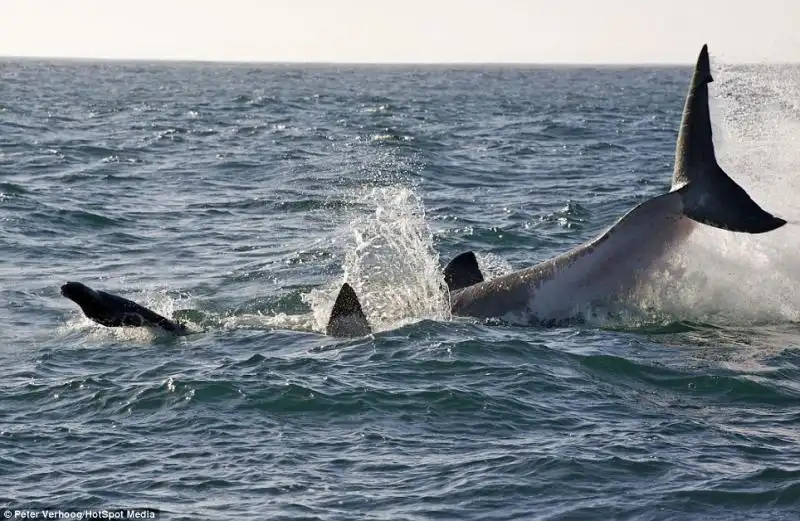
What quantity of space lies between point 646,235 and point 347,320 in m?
3.42

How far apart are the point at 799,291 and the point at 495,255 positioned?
19.2ft

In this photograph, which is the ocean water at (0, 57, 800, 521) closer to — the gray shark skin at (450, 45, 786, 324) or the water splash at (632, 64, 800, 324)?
the water splash at (632, 64, 800, 324)

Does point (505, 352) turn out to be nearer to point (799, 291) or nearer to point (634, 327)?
point (634, 327)

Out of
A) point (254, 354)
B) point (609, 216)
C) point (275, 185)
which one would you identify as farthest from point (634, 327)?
point (275, 185)

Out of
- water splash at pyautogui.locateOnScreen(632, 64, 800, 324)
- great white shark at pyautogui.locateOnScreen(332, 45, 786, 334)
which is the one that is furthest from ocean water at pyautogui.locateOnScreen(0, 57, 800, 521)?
great white shark at pyautogui.locateOnScreen(332, 45, 786, 334)

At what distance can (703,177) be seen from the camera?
42.7ft

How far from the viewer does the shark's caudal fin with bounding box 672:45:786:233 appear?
12.8 metres

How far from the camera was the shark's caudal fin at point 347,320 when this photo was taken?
13.8m

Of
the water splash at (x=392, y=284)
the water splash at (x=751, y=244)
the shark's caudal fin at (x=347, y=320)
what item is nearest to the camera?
the shark's caudal fin at (x=347, y=320)

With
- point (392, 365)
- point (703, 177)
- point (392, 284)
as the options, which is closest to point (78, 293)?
point (392, 365)

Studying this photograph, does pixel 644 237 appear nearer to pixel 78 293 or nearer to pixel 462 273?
pixel 462 273

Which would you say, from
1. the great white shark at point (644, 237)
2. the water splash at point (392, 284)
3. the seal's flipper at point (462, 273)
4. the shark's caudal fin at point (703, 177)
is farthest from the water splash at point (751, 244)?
the water splash at point (392, 284)

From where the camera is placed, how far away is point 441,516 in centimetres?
882

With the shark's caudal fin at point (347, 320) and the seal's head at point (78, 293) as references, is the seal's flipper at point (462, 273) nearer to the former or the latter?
the shark's caudal fin at point (347, 320)
